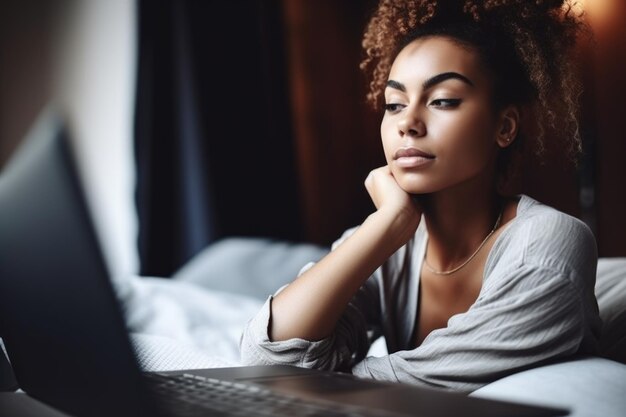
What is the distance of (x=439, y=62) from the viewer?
116 centimetres

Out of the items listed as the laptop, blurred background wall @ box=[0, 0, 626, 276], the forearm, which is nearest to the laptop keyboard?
the laptop

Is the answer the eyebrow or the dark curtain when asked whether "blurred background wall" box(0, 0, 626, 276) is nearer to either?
the dark curtain

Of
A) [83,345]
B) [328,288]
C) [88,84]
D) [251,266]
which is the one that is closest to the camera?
[83,345]

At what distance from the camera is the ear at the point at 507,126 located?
1.21 metres

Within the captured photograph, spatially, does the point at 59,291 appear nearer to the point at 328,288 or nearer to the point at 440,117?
the point at 328,288

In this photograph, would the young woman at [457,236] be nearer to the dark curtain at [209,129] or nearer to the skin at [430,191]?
the skin at [430,191]

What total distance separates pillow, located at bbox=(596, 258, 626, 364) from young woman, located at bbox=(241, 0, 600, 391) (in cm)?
20

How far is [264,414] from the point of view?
25.9 inches

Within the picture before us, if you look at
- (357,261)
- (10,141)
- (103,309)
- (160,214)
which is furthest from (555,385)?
(10,141)

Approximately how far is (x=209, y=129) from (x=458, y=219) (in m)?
2.09

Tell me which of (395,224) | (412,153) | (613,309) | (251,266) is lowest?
(251,266)

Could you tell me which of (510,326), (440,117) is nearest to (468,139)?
(440,117)

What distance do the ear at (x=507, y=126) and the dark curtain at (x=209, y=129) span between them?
6.65 feet

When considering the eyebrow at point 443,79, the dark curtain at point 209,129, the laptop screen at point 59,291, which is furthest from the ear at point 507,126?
the dark curtain at point 209,129
